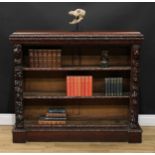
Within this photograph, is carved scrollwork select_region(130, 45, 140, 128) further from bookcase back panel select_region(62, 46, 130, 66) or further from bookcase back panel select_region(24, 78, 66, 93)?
bookcase back panel select_region(24, 78, 66, 93)

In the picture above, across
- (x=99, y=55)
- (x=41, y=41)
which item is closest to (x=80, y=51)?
(x=99, y=55)

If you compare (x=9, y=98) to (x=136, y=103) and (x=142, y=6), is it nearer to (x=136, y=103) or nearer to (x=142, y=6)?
(x=136, y=103)

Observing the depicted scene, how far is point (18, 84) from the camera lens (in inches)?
160

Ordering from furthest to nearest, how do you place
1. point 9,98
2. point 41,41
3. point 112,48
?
1. point 9,98
2. point 112,48
3. point 41,41

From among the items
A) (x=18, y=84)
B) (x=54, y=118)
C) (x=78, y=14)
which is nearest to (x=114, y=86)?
(x=54, y=118)

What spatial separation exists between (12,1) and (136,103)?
180 centimetres

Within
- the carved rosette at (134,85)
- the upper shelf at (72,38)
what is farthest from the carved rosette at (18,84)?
the carved rosette at (134,85)

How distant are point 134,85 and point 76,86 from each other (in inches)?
23.6

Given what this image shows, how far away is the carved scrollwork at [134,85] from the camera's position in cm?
399

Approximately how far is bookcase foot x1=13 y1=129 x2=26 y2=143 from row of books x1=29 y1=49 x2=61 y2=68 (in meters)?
0.70

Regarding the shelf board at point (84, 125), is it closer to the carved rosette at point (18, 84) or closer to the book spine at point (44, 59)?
the carved rosette at point (18, 84)

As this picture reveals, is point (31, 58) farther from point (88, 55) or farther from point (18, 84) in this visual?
point (88, 55)

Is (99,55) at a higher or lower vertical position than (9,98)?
higher

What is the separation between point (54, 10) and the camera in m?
4.51
